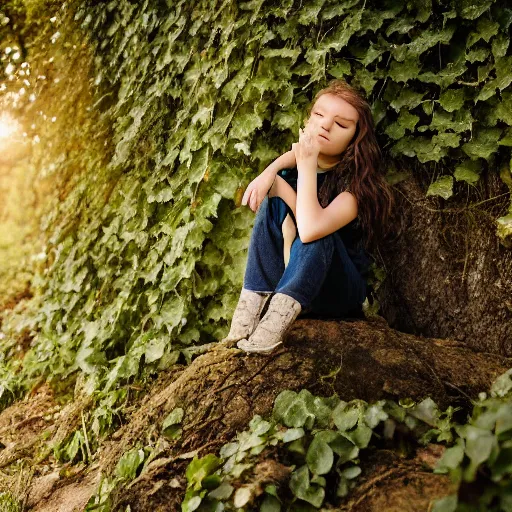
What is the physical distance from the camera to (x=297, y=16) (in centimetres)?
272

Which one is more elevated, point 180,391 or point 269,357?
point 269,357

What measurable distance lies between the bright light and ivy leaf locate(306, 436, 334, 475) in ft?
15.0

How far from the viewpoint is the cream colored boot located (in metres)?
2.13

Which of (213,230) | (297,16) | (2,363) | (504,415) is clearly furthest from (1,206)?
(504,415)

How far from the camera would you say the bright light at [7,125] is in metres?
5.00

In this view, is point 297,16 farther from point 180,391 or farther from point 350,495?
point 350,495

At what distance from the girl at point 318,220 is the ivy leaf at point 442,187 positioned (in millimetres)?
197

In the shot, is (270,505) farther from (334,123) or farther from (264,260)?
(334,123)

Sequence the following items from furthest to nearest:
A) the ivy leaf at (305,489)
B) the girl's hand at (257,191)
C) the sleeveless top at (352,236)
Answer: the sleeveless top at (352,236) < the girl's hand at (257,191) < the ivy leaf at (305,489)

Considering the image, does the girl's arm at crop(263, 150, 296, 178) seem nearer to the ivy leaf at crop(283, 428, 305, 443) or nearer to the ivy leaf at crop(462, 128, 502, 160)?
the ivy leaf at crop(462, 128, 502, 160)

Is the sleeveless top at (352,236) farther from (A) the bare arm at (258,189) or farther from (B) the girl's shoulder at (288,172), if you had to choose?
(A) the bare arm at (258,189)

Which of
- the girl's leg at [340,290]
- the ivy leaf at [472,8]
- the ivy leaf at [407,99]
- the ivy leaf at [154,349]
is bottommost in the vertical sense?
the ivy leaf at [154,349]

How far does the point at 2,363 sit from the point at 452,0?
383cm

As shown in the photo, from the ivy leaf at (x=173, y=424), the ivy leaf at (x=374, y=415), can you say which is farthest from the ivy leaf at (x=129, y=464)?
the ivy leaf at (x=374, y=415)
